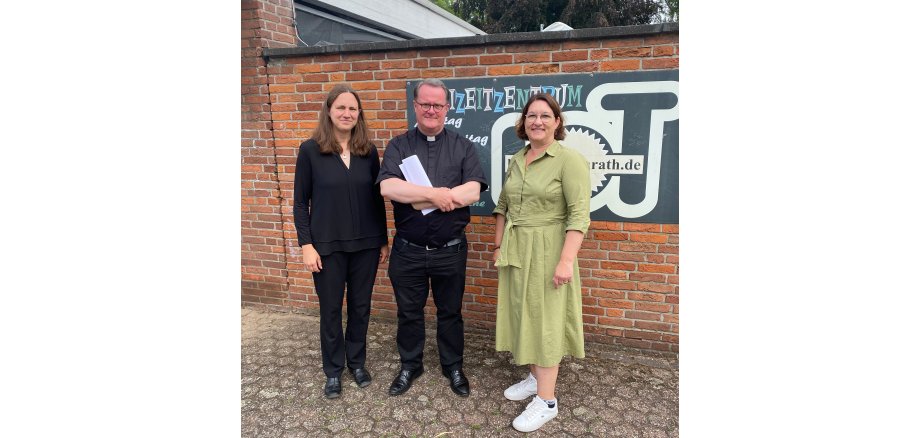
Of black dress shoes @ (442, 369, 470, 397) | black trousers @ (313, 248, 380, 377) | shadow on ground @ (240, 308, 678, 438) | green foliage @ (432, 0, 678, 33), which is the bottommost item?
shadow on ground @ (240, 308, 678, 438)

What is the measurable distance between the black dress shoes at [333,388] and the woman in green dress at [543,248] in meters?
1.23

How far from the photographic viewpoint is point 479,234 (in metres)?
3.99

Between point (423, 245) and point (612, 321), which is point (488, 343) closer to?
point (612, 321)

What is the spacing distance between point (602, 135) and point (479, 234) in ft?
4.20

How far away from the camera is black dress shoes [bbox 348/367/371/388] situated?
3.29m

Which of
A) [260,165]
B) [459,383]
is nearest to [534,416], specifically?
[459,383]

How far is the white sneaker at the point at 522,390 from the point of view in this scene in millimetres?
3092

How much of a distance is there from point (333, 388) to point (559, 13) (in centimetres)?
2104

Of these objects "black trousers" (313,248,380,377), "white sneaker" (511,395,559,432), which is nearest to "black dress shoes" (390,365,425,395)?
"black trousers" (313,248,380,377)

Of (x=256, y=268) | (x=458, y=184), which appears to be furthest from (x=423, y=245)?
(x=256, y=268)

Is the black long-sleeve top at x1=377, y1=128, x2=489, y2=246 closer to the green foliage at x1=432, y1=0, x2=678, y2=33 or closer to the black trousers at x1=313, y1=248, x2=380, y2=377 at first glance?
the black trousers at x1=313, y1=248, x2=380, y2=377

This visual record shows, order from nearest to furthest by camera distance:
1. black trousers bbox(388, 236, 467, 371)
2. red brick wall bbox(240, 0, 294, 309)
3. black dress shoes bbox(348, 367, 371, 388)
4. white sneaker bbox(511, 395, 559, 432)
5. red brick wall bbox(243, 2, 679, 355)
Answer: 1. white sneaker bbox(511, 395, 559, 432)
2. black trousers bbox(388, 236, 467, 371)
3. black dress shoes bbox(348, 367, 371, 388)
4. red brick wall bbox(243, 2, 679, 355)
5. red brick wall bbox(240, 0, 294, 309)

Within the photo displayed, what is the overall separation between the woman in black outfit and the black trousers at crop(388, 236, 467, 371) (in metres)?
0.23

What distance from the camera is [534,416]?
2797mm
